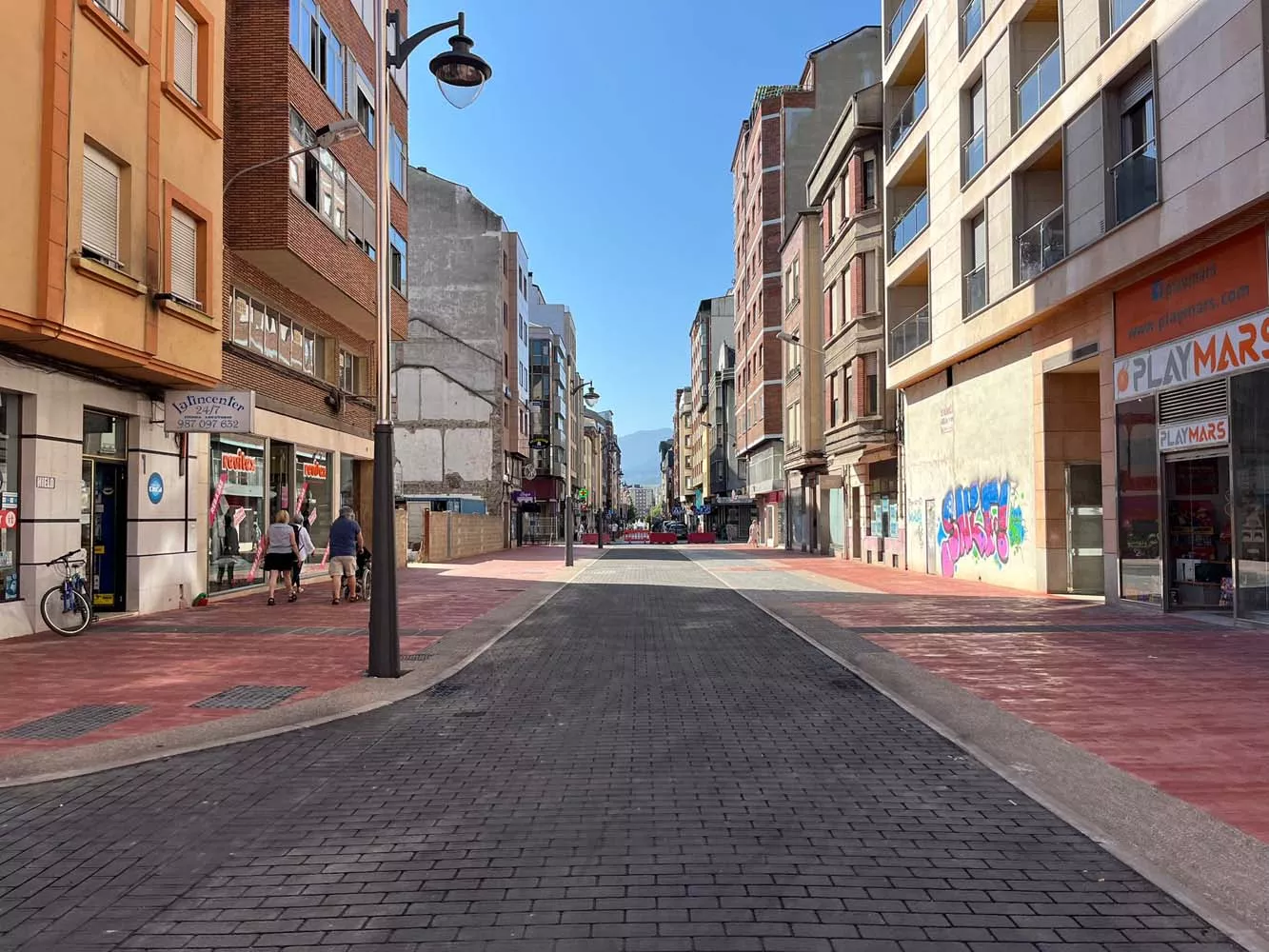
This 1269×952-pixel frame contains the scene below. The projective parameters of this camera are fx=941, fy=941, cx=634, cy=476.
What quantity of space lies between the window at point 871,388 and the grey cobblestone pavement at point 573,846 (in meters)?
24.5

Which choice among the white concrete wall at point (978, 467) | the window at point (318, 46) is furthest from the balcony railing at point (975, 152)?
the window at point (318, 46)

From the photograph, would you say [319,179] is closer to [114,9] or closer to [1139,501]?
[114,9]

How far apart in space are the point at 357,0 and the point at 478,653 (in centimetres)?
1700

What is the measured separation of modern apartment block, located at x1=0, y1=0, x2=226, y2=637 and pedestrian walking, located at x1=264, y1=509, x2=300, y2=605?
3.46ft

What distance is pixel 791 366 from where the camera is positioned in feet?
150

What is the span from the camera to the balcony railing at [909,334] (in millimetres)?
24312

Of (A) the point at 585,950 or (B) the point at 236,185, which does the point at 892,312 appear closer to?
(B) the point at 236,185

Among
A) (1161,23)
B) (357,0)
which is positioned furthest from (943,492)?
(357,0)

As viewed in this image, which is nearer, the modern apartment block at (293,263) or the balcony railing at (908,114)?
the modern apartment block at (293,263)

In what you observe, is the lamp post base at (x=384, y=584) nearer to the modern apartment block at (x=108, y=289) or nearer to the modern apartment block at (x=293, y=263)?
the modern apartment block at (x=108, y=289)

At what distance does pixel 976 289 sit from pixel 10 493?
18270mm

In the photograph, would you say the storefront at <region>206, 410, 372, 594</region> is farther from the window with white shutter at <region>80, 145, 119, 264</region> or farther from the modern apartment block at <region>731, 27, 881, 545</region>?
the modern apartment block at <region>731, 27, 881, 545</region>

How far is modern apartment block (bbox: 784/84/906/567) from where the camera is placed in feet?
98.5

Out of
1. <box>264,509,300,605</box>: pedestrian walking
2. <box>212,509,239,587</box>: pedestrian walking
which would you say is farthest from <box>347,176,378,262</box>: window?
<box>264,509,300,605</box>: pedestrian walking
